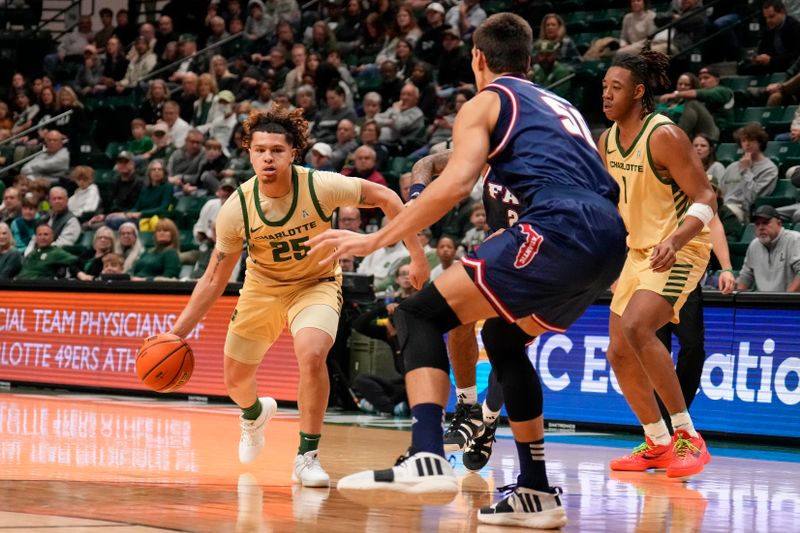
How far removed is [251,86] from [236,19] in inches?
115

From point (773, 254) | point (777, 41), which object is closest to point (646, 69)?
point (773, 254)

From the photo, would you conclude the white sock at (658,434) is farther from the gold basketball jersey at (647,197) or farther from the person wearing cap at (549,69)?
the person wearing cap at (549,69)

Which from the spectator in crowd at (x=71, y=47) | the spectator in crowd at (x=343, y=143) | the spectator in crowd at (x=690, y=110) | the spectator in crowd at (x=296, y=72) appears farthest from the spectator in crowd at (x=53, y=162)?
the spectator in crowd at (x=690, y=110)

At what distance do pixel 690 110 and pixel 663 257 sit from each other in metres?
6.79

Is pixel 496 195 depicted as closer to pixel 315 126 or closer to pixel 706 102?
pixel 706 102

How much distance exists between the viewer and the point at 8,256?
51.5 ft

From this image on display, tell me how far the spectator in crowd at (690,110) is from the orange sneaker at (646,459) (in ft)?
19.6

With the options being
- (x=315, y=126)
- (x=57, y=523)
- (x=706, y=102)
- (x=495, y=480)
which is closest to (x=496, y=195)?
(x=495, y=480)

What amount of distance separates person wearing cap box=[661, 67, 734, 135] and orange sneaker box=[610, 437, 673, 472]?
5.97 m

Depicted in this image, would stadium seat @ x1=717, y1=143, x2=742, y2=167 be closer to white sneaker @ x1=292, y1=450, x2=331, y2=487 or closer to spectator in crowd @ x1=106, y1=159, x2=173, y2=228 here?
spectator in crowd @ x1=106, y1=159, x2=173, y2=228

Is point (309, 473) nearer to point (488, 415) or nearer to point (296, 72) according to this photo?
point (488, 415)

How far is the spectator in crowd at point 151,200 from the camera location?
17.0 metres

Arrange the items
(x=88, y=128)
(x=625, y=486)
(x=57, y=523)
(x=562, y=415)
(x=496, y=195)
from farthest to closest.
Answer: (x=88, y=128)
(x=562, y=415)
(x=625, y=486)
(x=496, y=195)
(x=57, y=523)

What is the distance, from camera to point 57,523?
15.4 ft
